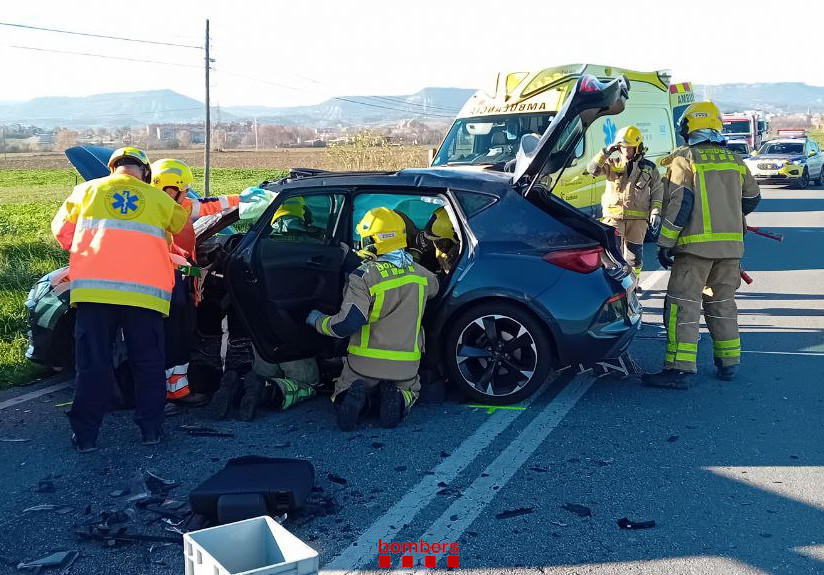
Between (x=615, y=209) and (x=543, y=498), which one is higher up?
(x=615, y=209)

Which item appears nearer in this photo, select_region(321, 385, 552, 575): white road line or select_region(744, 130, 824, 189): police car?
select_region(321, 385, 552, 575): white road line

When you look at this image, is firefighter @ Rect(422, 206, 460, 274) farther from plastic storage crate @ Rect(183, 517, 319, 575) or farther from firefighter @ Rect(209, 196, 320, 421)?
plastic storage crate @ Rect(183, 517, 319, 575)

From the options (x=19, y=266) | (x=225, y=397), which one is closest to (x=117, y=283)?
(x=225, y=397)

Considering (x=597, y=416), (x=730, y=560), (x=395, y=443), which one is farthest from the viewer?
(x=597, y=416)

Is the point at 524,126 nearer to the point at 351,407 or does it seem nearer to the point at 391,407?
the point at 391,407

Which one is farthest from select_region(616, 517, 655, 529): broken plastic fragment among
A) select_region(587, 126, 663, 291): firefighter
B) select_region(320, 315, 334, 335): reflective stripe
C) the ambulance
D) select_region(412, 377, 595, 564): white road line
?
the ambulance

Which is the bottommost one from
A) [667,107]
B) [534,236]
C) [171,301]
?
[171,301]

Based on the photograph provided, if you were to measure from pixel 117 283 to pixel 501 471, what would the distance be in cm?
244

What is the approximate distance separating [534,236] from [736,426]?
5.76 feet

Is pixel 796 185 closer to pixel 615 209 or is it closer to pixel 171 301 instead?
pixel 615 209

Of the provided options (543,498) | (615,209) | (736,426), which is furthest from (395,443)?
(615,209)

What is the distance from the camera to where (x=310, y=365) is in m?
5.95

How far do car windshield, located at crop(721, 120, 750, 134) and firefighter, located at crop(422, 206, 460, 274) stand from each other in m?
35.8

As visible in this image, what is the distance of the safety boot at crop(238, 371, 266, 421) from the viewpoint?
5.44 meters
